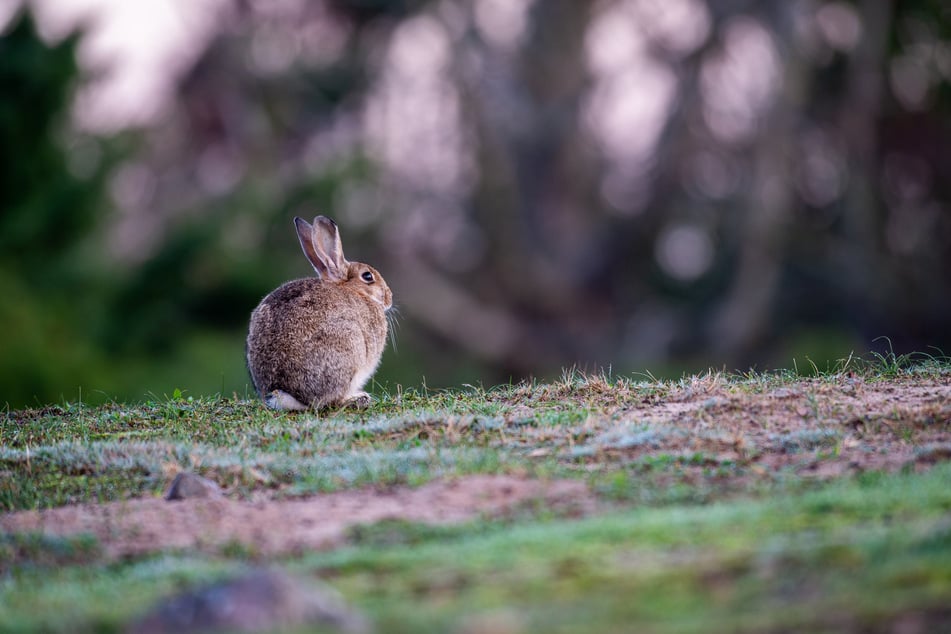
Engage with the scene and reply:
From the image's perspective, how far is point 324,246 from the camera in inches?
558

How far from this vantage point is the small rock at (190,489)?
9062 mm

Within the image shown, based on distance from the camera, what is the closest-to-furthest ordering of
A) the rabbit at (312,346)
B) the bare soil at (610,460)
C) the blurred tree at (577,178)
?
the bare soil at (610,460)
the rabbit at (312,346)
the blurred tree at (577,178)

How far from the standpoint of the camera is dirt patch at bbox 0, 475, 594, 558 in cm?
809

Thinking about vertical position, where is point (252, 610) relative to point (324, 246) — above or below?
below

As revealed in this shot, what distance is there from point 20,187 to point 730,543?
92.6 feet

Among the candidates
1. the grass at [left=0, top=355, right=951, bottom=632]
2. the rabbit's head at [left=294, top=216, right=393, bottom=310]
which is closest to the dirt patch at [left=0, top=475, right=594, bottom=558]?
the grass at [left=0, top=355, right=951, bottom=632]

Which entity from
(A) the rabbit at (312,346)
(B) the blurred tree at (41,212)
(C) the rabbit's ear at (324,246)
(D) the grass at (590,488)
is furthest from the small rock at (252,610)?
(B) the blurred tree at (41,212)

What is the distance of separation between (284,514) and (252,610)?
7.71 feet

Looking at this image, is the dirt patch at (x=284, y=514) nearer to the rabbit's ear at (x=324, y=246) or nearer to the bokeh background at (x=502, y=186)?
the rabbit's ear at (x=324, y=246)

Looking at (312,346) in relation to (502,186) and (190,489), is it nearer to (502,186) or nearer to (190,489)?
(190,489)

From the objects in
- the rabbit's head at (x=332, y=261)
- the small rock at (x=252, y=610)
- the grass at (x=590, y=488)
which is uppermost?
the rabbit's head at (x=332, y=261)

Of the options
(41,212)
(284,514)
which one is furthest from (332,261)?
(41,212)

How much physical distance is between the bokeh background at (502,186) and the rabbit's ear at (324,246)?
58.0 feet

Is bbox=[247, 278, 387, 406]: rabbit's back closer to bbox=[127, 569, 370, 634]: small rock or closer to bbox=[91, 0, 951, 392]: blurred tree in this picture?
bbox=[127, 569, 370, 634]: small rock
